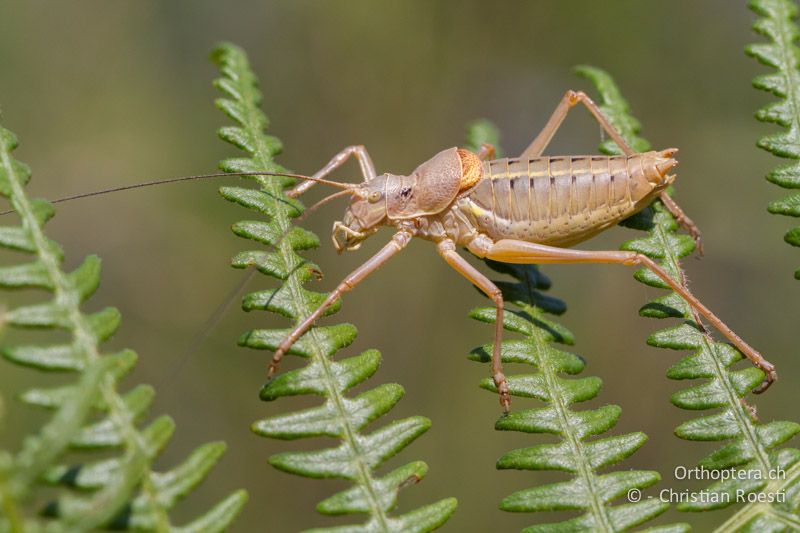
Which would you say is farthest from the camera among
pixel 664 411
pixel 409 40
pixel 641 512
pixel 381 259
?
pixel 409 40

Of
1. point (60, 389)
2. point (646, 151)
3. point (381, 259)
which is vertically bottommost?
point (60, 389)

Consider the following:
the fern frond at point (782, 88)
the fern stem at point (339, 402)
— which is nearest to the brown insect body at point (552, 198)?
the fern frond at point (782, 88)

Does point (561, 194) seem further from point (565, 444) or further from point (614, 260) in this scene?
point (565, 444)

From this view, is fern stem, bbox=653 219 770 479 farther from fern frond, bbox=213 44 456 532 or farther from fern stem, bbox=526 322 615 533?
fern frond, bbox=213 44 456 532

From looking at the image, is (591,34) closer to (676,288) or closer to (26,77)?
(676,288)

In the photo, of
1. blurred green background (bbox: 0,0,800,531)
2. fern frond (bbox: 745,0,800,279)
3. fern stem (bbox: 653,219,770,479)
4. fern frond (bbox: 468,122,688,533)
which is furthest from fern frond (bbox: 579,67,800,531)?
blurred green background (bbox: 0,0,800,531)

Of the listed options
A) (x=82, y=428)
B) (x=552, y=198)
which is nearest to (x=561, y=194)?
(x=552, y=198)

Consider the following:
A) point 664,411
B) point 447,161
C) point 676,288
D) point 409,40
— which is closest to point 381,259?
point 447,161
